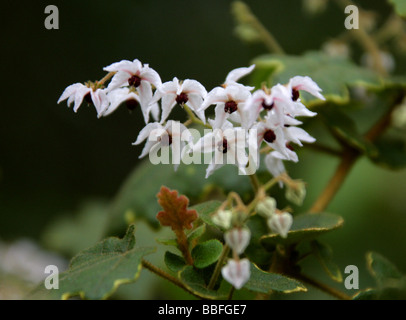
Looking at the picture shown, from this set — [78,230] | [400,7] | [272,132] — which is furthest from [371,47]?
[78,230]

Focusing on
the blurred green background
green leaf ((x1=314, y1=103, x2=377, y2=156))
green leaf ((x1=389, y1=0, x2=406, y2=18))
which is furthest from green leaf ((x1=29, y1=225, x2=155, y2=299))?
the blurred green background

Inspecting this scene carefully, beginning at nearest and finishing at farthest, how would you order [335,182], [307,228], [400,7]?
[307,228]
[400,7]
[335,182]

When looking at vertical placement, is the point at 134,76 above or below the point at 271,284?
above

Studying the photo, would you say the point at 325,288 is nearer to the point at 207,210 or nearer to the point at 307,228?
the point at 307,228

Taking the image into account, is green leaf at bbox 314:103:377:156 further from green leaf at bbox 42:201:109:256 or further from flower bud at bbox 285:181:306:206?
green leaf at bbox 42:201:109:256

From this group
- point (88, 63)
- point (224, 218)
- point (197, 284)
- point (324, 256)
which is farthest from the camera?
point (88, 63)

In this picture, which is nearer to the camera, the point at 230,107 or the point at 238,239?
the point at 238,239

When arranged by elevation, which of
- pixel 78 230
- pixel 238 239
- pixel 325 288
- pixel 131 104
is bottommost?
pixel 78 230

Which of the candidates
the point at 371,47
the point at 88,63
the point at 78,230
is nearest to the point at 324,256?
the point at 371,47
